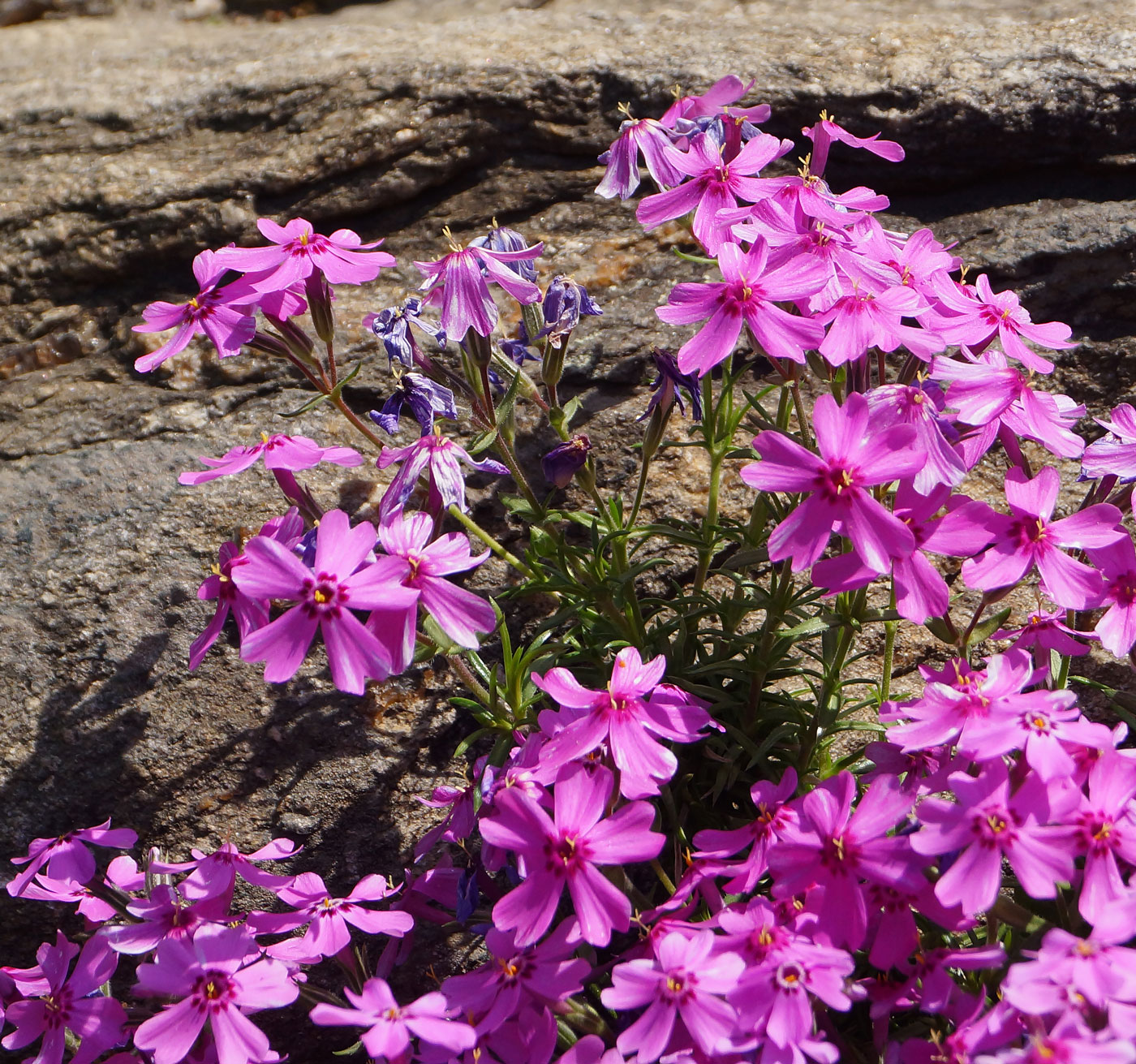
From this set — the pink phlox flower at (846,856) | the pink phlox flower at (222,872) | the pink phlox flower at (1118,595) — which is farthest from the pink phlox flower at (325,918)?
the pink phlox flower at (1118,595)

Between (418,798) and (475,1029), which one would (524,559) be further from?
(475,1029)

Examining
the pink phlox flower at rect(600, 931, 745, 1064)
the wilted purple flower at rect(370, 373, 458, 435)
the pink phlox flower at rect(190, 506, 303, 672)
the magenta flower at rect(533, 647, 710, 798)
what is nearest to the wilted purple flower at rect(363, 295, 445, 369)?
the wilted purple flower at rect(370, 373, 458, 435)

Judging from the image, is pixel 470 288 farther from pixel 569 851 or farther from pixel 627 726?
pixel 569 851

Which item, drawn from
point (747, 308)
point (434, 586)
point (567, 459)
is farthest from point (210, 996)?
point (747, 308)

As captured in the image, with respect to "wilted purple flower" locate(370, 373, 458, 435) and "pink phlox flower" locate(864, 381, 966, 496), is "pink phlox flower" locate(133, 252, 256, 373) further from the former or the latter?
"pink phlox flower" locate(864, 381, 966, 496)

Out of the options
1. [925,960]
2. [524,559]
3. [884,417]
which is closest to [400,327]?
[524,559]

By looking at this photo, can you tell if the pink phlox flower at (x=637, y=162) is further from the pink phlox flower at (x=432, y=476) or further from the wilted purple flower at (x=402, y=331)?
the pink phlox flower at (x=432, y=476)
